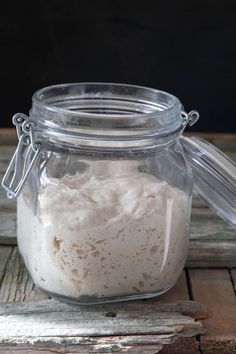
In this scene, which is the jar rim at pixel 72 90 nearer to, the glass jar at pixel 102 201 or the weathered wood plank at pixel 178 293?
the glass jar at pixel 102 201

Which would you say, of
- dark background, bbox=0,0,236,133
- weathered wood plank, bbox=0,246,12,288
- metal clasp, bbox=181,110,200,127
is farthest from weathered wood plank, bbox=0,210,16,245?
dark background, bbox=0,0,236,133

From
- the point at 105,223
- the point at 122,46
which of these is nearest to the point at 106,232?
the point at 105,223

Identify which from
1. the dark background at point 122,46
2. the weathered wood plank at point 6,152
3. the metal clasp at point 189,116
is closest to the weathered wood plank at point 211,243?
the metal clasp at point 189,116

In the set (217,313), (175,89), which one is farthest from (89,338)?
(175,89)

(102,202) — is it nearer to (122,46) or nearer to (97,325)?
(97,325)

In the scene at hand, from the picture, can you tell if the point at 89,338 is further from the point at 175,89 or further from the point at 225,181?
the point at 175,89

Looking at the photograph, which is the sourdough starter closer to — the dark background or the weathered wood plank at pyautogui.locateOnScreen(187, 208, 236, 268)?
the weathered wood plank at pyautogui.locateOnScreen(187, 208, 236, 268)
